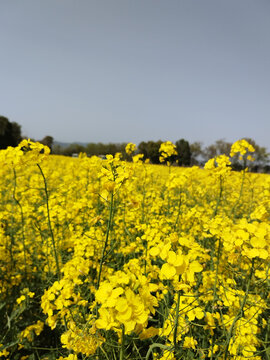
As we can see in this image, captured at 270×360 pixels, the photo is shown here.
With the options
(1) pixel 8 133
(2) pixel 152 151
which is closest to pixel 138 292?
Answer: (2) pixel 152 151

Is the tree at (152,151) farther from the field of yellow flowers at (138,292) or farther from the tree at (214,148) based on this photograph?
the tree at (214,148)

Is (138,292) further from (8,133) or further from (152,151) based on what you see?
(8,133)

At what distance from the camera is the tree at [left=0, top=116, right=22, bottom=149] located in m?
30.5

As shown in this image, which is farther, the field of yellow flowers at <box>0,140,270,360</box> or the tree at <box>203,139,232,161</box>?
the tree at <box>203,139,232,161</box>

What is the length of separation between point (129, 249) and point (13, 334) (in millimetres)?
1372

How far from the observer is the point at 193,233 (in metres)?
3.08

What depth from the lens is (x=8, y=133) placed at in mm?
31750

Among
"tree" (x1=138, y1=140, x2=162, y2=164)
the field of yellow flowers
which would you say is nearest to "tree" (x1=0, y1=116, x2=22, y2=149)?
"tree" (x1=138, y1=140, x2=162, y2=164)

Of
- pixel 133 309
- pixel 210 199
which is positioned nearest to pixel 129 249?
pixel 133 309

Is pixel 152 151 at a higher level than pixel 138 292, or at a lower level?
higher

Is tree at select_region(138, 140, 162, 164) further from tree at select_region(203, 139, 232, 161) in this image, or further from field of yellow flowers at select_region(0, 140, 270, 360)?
tree at select_region(203, 139, 232, 161)

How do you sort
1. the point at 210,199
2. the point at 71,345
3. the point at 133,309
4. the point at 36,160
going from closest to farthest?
the point at 133,309, the point at 71,345, the point at 36,160, the point at 210,199

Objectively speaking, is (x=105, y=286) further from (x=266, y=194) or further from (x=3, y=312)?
(x=266, y=194)

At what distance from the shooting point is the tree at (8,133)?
1199 inches
